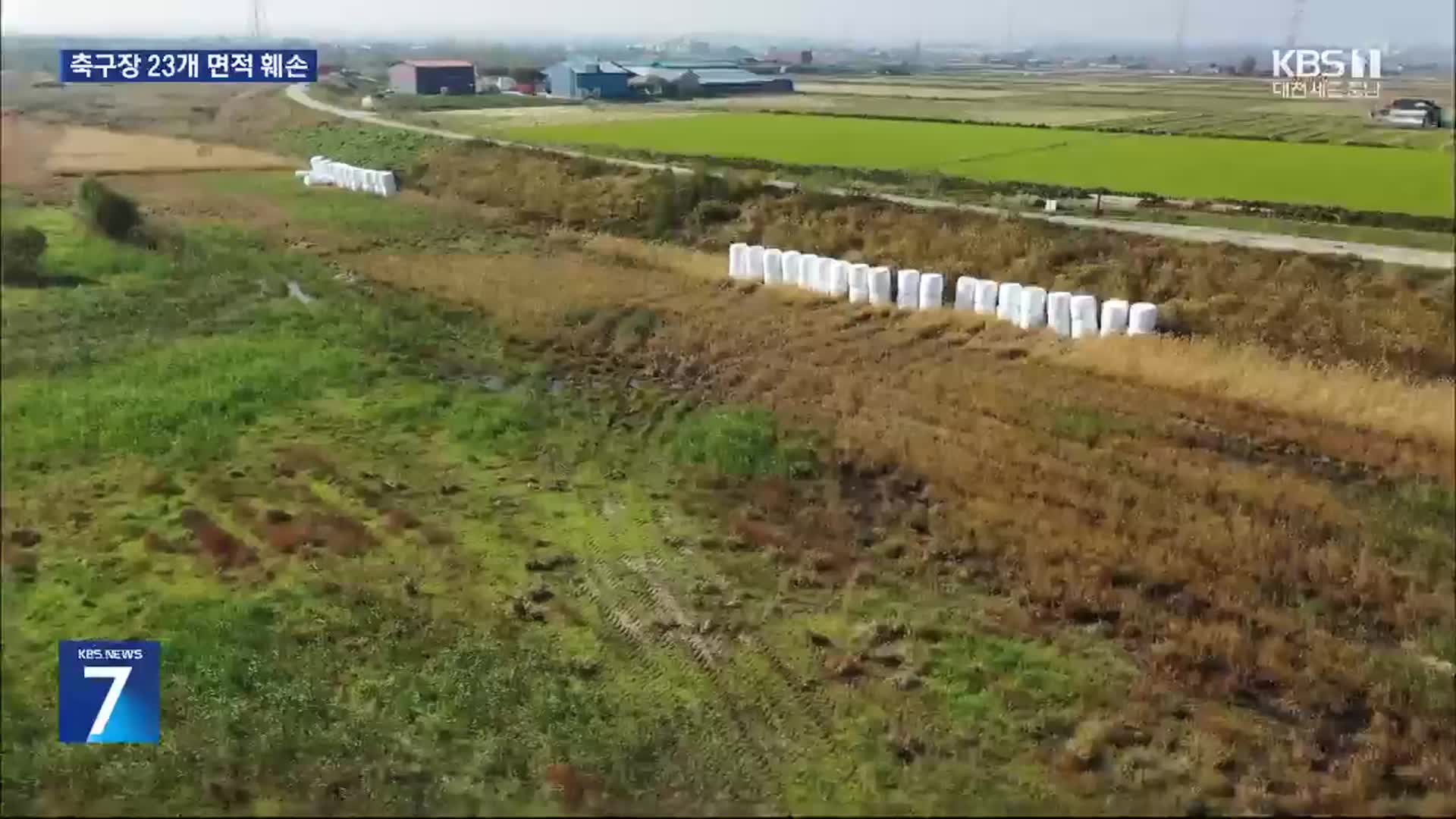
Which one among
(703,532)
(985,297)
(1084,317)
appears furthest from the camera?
(985,297)

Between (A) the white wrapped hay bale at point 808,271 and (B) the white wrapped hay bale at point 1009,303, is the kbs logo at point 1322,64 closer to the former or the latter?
(B) the white wrapped hay bale at point 1009,303

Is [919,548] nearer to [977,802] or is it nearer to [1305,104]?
[977,802]

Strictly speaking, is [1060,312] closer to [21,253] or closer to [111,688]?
[21,253]

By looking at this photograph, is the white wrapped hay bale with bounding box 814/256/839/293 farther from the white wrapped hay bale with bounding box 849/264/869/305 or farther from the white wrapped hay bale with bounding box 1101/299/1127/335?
the white wrapped hay bale with bounding box 1101/299/1127/335

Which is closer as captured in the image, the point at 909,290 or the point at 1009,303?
the point at 1009,303

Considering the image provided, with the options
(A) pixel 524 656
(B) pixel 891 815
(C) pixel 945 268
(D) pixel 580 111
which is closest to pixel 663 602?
(A) pixel 524 656

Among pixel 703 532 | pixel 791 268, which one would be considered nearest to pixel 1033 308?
pixel 791 268
